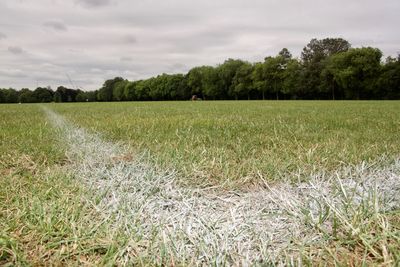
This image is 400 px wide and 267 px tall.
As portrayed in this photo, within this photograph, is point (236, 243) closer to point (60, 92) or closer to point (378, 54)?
point (60, 92)

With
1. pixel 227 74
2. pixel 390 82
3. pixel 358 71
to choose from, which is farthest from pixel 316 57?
pixel 227 74

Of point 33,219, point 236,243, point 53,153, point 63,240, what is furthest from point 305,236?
point 53,153

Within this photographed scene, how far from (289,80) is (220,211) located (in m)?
66.0

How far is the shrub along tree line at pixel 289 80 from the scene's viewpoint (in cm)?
5728

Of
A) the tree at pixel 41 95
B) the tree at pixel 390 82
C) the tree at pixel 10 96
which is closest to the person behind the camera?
the tree at pixel 390 82

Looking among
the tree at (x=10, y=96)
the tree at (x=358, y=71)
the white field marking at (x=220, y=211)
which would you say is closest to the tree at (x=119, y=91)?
the tree at (x=10, y=96)

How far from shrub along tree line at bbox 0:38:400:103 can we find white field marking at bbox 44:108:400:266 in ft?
181

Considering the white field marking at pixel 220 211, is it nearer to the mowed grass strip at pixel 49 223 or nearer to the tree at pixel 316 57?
the mowed grass strip at pixel 49 223

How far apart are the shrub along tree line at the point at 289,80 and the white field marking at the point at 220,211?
55.2 m

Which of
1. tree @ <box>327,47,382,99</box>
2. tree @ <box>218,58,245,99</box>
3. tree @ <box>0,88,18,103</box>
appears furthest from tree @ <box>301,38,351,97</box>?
tree @ <box>0,88,18,103</box>

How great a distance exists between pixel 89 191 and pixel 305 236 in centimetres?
140

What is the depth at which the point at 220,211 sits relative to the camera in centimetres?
202

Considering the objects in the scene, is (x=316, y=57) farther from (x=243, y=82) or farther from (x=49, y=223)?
(x=49, y=223)

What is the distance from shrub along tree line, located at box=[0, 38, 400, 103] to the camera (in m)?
57.3
